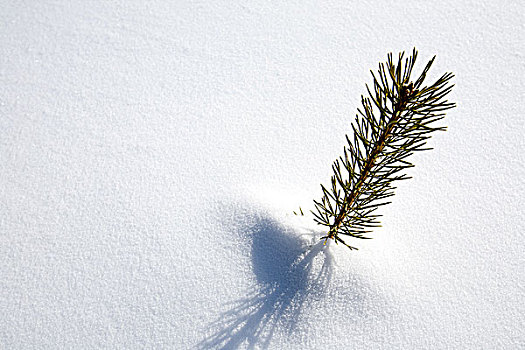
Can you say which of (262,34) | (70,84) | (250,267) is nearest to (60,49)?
(70,84)

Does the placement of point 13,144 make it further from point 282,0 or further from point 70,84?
point 282,0

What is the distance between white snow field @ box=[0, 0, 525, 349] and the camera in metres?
1.67

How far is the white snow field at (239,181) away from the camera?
1672 millimetres

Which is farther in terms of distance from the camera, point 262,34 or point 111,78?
point 262,34

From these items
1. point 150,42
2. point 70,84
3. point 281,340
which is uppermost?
point 150,42

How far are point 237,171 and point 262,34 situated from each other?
1.16 meters

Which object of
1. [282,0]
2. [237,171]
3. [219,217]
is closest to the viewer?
[219,217]

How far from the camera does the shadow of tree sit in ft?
5.30

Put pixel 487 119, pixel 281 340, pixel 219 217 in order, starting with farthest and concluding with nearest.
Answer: pixel 487 119 → pixel 219 217 → pixel 281 340

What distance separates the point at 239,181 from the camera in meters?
2.04

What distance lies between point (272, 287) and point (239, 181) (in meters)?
0.58

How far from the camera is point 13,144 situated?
2199 mm

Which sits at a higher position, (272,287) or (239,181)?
(239,181)

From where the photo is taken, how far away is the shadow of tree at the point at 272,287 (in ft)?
5.30
